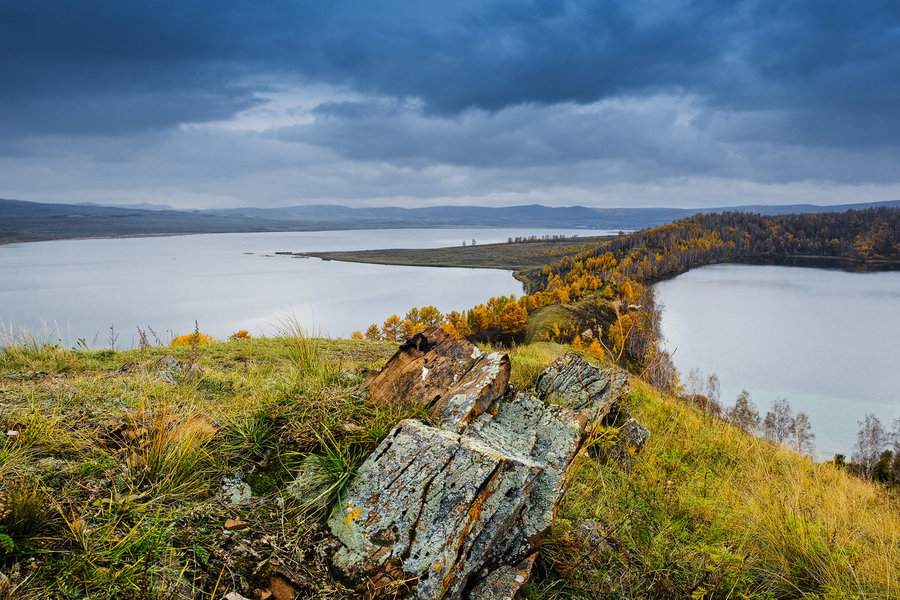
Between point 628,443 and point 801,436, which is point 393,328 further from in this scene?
point 628,443

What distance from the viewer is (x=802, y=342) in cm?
8544

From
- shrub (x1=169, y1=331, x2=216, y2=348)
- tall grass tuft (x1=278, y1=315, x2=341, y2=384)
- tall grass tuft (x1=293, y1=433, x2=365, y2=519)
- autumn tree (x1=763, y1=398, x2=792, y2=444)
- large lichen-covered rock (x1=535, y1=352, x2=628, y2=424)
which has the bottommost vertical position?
autumn tree (x1=763, y1=398, x2=792, y2=444)

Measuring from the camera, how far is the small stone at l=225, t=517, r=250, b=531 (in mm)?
3254

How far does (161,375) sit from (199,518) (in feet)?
15.1

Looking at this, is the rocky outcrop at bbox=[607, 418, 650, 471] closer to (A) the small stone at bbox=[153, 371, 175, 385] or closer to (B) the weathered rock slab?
(B) the weathered rock slab

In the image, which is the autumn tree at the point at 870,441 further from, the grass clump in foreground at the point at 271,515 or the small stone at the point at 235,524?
the small stone at the point at 235,524

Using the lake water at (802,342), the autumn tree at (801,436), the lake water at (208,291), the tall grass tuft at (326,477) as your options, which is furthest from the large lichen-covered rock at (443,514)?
the lake water at (802,342)

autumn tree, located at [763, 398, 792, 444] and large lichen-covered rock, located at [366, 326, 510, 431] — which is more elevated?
large lichen-covered rock, located at [366, 326, 510, 431]

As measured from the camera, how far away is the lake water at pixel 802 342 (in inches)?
2301

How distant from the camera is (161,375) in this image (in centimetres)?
704

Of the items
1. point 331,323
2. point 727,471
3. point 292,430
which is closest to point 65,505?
point 292,430

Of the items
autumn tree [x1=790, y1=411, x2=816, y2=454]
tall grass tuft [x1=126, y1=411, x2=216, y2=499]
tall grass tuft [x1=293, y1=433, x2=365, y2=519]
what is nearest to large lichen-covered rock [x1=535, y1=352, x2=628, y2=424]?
autumn tree [x1=790, y1=411, x2=816, y2=454]

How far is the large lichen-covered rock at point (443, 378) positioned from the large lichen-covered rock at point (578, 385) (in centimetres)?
159

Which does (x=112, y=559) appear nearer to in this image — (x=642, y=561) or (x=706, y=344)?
(x=642, y=561)
